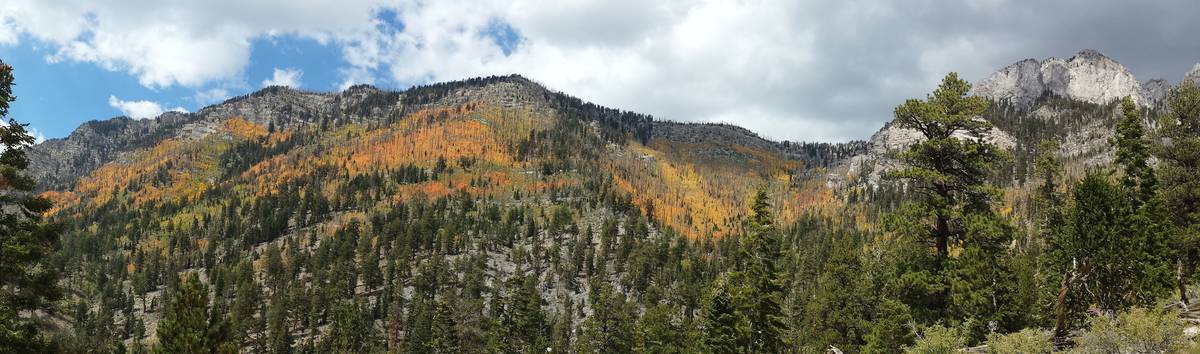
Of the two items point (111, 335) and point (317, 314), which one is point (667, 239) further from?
point (111, 335)

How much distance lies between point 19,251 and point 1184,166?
49047mm

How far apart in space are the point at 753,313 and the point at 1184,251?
21683mm

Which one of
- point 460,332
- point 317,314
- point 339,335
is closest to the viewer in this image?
point 460,332

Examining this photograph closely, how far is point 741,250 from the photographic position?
135 feet

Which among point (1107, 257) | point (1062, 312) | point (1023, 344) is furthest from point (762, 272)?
point (1023, 344)

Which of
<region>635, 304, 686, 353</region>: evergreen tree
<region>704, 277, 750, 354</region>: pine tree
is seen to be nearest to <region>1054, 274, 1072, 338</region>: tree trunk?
<region>704, 277, 750, 354</region>: pine tree

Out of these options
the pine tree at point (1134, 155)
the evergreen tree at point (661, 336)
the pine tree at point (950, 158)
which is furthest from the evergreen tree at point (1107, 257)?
the evergreen tree at point (661, 336)

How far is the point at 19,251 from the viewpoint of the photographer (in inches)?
798

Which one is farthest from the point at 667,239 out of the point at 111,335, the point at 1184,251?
the point at 1184,251

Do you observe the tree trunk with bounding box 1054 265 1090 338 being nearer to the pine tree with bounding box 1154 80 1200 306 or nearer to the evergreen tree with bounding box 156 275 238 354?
the pine tree with bounding box 1154 80 1200 306

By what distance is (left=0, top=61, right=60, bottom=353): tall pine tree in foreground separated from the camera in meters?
20.1

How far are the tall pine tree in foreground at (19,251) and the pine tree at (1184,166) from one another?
4635 cm

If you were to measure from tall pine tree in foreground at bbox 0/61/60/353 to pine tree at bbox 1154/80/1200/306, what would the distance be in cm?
4635

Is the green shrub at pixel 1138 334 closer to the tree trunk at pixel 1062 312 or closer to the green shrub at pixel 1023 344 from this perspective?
the green shrub at pixel 1023 344
